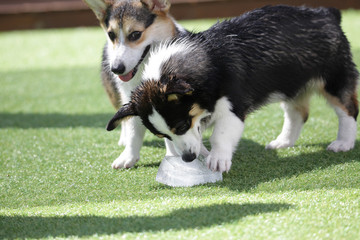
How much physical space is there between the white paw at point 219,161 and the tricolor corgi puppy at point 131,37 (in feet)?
1.43

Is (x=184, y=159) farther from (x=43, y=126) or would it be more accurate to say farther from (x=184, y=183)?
(x=43, y=126)

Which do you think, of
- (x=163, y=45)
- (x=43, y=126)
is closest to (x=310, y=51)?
(x=163, y=45)

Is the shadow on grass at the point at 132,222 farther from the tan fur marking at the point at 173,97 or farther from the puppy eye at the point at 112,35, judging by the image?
the puppy eye at the point at 112,35

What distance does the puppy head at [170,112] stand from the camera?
298cm

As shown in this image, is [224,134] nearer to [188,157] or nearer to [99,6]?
[188,157]

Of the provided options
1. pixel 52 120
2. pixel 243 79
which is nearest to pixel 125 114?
pixel 243 79

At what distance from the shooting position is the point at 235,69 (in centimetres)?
347

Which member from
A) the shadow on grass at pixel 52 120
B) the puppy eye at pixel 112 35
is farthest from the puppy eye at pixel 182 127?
the shadow on grass at pixel 52 120

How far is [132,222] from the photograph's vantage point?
8.32 ft

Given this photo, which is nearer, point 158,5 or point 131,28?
point 131,28

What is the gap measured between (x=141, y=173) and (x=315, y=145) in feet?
4.58

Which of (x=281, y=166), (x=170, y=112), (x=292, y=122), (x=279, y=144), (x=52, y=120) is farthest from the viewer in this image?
(x=52, y=120)

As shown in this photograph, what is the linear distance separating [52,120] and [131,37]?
192 centimetres

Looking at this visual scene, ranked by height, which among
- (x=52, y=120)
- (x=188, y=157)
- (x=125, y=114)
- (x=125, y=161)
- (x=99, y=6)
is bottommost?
(x=52, y=120)
